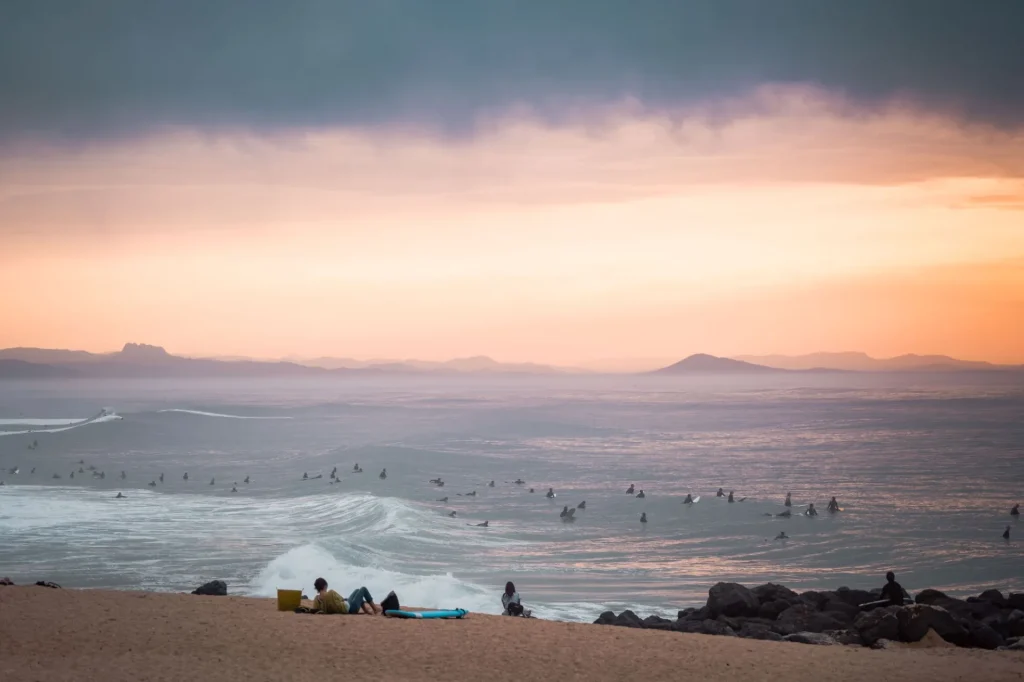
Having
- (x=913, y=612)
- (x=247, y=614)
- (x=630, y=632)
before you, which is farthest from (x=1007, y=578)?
(x=247, y=614)

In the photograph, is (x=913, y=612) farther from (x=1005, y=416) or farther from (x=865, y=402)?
(x=865, y=402)

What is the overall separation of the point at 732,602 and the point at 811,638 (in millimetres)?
2396

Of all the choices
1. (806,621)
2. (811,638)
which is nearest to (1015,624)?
(806,621)

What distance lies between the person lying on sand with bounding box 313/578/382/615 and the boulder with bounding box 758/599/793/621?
24.6ft

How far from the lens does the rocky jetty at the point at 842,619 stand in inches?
588

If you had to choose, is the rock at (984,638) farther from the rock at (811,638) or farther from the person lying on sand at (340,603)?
the person lying on sand at (340,603)

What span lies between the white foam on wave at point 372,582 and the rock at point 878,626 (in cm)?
759

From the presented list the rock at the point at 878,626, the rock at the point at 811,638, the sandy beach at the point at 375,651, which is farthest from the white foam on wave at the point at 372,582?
the rock at the point at 878,626

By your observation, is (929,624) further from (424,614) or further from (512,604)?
(424,614)

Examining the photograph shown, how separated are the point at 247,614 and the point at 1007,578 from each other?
19861mm

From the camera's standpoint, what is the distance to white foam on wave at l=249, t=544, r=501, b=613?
67.9 ft

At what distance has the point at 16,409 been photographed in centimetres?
13512

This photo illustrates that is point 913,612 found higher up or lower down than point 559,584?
higher up

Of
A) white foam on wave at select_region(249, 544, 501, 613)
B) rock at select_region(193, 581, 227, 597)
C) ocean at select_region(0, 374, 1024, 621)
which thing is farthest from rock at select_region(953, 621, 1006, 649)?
rock at select_region(193, 581, 227, 597)
